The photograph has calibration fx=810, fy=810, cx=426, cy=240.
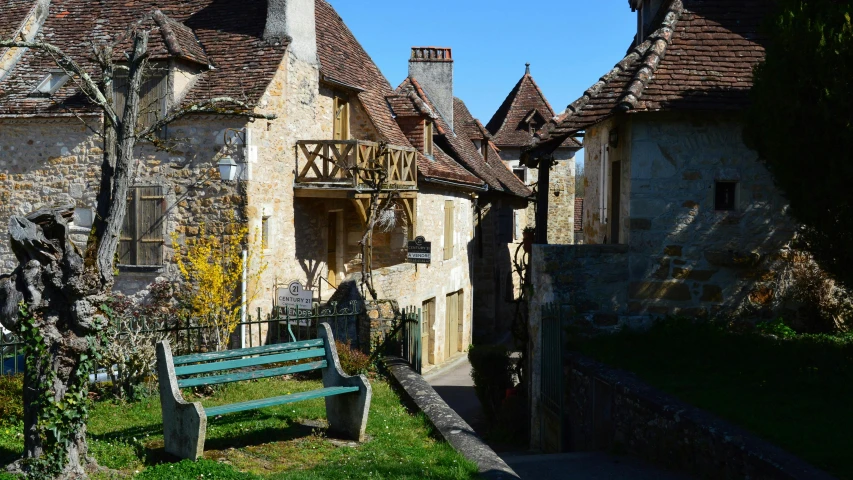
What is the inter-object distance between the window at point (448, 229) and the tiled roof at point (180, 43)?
7011 mm

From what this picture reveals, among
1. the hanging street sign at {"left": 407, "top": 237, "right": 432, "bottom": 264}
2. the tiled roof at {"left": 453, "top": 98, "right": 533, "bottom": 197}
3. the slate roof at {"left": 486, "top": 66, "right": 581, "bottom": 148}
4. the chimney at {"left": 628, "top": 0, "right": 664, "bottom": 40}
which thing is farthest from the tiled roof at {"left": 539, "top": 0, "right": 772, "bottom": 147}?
the slate roof at {"left": 486, "top": 66, "right": 581, "bottom": 148}

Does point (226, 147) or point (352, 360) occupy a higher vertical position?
point (226, 147)

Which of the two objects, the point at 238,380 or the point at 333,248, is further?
the point at 333,248

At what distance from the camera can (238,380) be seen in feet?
24.4

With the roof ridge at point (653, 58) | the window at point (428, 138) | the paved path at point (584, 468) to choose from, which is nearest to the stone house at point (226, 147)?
the window at point (428, 138)

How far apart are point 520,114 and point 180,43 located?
2117 cm

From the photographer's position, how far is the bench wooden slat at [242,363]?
6941 millimetres

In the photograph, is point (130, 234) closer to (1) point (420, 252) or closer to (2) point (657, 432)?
(1) point (420, 252)

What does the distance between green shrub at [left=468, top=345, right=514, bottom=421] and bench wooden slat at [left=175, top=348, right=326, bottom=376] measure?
5410 millimetres

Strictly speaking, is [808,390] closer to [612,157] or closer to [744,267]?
[744,267]

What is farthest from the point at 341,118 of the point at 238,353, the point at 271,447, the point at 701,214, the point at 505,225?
the point at 505,225

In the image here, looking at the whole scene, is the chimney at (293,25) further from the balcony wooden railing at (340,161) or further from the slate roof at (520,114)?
the slate roof at (520,114)

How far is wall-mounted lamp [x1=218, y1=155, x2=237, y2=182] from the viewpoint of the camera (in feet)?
44.8

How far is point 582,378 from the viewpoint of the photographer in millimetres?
9148
